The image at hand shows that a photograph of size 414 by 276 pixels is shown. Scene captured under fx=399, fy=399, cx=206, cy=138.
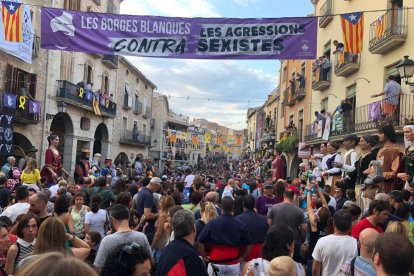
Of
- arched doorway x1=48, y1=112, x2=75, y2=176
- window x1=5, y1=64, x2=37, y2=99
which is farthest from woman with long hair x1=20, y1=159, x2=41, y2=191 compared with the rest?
arched doorway x1=48, y1=112, x2=75, y2=176

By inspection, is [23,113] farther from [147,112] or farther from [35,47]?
[147,112]

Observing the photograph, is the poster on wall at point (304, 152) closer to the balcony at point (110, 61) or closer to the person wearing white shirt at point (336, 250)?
the balcony at point (110, 61)

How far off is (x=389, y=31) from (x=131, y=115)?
2416cm

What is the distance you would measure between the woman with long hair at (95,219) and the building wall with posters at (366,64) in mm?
6704

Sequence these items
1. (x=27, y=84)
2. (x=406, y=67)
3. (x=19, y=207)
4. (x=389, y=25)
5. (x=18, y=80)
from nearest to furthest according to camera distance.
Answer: (x=19, y=207) → (x=406, y=67) → (x=389, y=25) → (x=18, y=80) → (x=27, y=84)

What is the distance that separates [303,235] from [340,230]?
164 cm

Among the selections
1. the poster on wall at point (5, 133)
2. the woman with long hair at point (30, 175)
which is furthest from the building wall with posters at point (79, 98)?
the woman with long hair at point (30, 175)

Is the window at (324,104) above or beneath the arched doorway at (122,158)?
above

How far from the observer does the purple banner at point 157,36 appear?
885 cm

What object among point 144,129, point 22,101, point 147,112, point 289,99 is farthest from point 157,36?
point 147,112

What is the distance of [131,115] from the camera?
33469 mm

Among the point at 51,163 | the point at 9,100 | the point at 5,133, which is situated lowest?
the point at 51,163

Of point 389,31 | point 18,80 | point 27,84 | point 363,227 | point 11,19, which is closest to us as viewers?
point 363,227

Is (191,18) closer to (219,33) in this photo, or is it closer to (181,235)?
(219,33)
